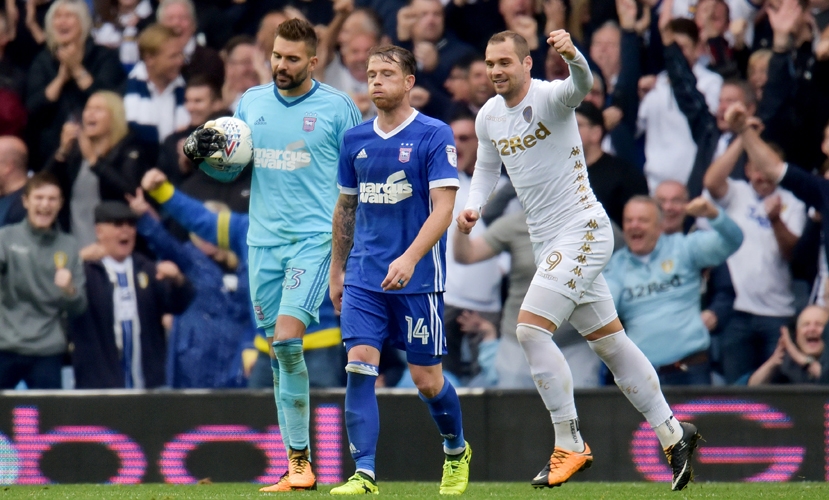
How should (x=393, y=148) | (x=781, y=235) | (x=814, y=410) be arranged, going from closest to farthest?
(x=393, y=148), (x=814, y=410), (x=781, y=235)

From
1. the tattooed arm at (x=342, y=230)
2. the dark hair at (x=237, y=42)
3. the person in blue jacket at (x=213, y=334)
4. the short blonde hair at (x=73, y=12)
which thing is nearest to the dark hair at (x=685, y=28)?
the dark hair at (x=237, y=42)

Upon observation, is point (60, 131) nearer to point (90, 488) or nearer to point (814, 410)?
point (90, 488)

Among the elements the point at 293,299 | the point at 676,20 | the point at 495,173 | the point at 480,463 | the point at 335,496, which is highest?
the point at 676,20

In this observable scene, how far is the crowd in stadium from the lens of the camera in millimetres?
9273

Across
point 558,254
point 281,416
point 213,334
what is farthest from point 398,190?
point 213,334

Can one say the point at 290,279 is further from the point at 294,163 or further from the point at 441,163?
the point at 441,163

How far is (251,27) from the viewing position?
10617mm

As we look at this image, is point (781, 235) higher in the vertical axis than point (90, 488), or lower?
higher

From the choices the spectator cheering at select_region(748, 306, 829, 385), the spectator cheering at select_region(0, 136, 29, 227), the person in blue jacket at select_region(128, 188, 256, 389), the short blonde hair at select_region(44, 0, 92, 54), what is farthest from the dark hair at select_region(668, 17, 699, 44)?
the spectator cheering at select_region(0, 136, 29, 227)

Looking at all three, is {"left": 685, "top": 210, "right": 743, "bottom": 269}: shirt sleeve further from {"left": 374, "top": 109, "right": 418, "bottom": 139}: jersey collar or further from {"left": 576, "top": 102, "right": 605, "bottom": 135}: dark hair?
{"left": 374, "top": 109, "right": 418, "bottom": 139}: jersey collar

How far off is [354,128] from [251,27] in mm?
4906

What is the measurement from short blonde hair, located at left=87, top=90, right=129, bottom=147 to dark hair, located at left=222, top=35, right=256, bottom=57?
1.06 meters

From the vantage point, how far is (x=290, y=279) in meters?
6.30

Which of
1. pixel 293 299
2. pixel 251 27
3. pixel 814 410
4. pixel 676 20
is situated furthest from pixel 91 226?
pixel 814 410
